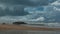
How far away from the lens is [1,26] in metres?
190

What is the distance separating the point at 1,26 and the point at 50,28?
37.9m

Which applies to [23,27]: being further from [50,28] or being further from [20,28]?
[50,28]

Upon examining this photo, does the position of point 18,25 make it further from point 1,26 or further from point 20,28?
point 1,26

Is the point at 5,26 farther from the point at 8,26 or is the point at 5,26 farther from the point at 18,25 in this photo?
the point at 18,25

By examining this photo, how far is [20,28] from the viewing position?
595 feet

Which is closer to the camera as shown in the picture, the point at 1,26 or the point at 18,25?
the point at 18,25

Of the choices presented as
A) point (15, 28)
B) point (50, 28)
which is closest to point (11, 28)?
point (15, 28)

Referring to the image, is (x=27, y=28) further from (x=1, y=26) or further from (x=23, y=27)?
(x=1, y=26)

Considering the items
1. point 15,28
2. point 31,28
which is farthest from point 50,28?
point 15,28

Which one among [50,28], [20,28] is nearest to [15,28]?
[20,28]

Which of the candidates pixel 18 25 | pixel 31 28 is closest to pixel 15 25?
pixel 18 25

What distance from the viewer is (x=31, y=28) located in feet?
607

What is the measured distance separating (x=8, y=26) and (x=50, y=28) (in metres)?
32.3

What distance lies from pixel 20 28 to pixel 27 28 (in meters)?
5.35
